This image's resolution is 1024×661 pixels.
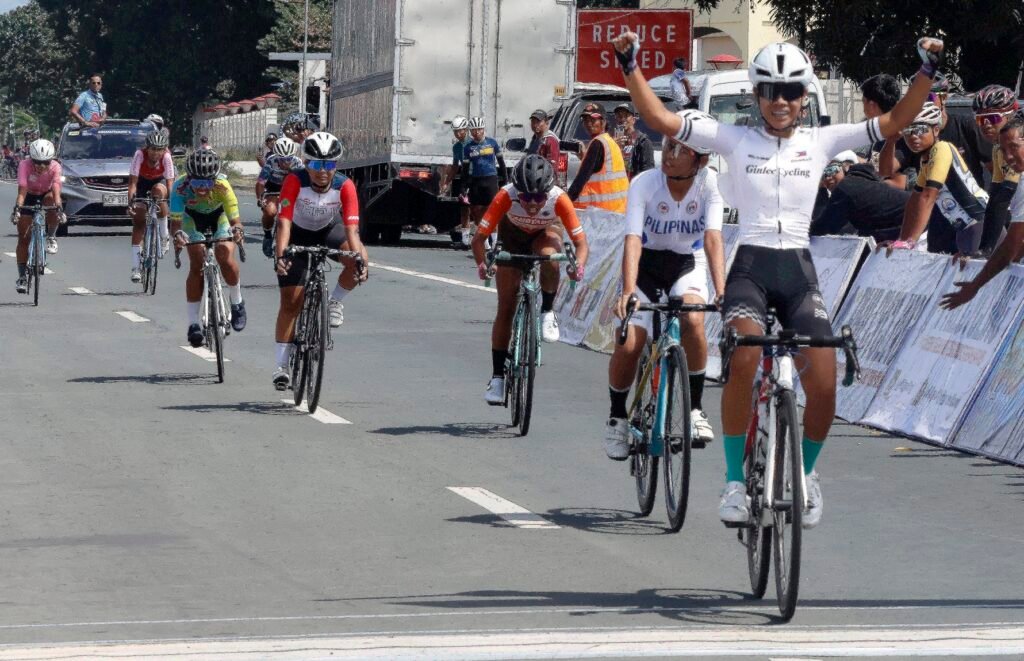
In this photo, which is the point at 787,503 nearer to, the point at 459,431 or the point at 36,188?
the point at 459,431

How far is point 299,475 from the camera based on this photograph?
10.9 meters

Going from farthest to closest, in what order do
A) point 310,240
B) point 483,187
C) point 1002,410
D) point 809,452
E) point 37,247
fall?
1. point 483,187
2. point 37,247
3. point 310,240
4. point 1002,410
5. point 809,452

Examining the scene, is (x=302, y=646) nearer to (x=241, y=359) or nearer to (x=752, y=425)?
(x=752, y=425)

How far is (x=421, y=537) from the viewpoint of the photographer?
9062 mm

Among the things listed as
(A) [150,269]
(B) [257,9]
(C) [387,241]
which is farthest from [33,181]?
(B) [257,9]

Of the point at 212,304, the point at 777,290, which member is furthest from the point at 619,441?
the point at 212,304

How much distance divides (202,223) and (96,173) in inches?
766

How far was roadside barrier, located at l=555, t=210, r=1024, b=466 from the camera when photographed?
38.4 feet

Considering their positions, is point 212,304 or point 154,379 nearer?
point 154,379

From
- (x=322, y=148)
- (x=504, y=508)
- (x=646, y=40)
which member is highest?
(x=646, y=40)

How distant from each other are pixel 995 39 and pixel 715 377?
14.5 meters

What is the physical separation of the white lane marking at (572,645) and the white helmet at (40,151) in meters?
18.0

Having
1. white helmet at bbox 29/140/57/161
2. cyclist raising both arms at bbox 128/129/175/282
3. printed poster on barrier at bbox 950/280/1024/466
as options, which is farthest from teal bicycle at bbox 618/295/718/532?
white helmet at bbox 29/140/57/161

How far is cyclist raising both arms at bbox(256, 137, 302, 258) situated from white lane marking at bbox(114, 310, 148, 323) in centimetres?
166
